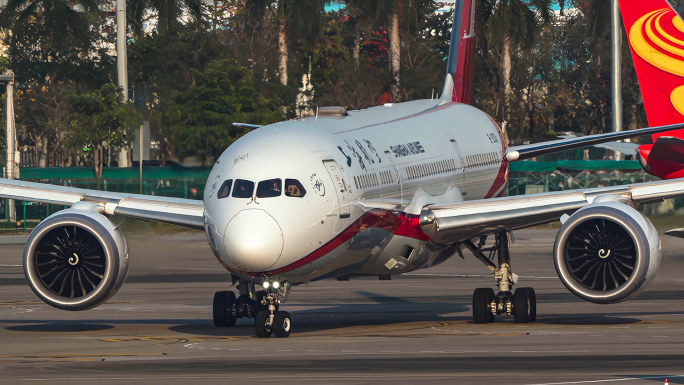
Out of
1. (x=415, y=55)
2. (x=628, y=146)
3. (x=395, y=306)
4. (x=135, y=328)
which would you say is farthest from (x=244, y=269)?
(x=415, y=55)

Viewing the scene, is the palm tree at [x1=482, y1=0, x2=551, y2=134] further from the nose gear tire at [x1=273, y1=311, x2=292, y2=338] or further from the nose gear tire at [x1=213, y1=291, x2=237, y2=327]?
the nose gear tire at [x1=273, y1=311, x2=292, y2=338]

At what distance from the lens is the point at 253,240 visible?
19.0 m

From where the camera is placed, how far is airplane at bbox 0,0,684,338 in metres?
19.8

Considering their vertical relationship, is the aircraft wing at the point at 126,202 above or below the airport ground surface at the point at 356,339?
above

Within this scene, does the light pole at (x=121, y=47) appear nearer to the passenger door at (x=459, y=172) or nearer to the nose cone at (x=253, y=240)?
the passenger door at (x=459, y=172)

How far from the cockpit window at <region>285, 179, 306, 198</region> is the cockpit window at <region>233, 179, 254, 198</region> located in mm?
601

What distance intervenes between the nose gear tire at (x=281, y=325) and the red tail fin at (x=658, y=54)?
1586cm

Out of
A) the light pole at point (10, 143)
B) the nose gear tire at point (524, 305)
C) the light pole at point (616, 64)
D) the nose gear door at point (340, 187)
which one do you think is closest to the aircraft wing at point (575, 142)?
the nose gear tire at point (524, 305)

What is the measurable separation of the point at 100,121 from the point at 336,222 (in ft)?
147

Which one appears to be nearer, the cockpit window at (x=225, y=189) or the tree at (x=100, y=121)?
the cockpit window at (x=225, y=189)

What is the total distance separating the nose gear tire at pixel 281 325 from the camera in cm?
2080

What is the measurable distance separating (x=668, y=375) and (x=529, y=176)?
49.9m

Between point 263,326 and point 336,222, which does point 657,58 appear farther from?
point 263,326

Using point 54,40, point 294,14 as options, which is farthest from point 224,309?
point 294,14
